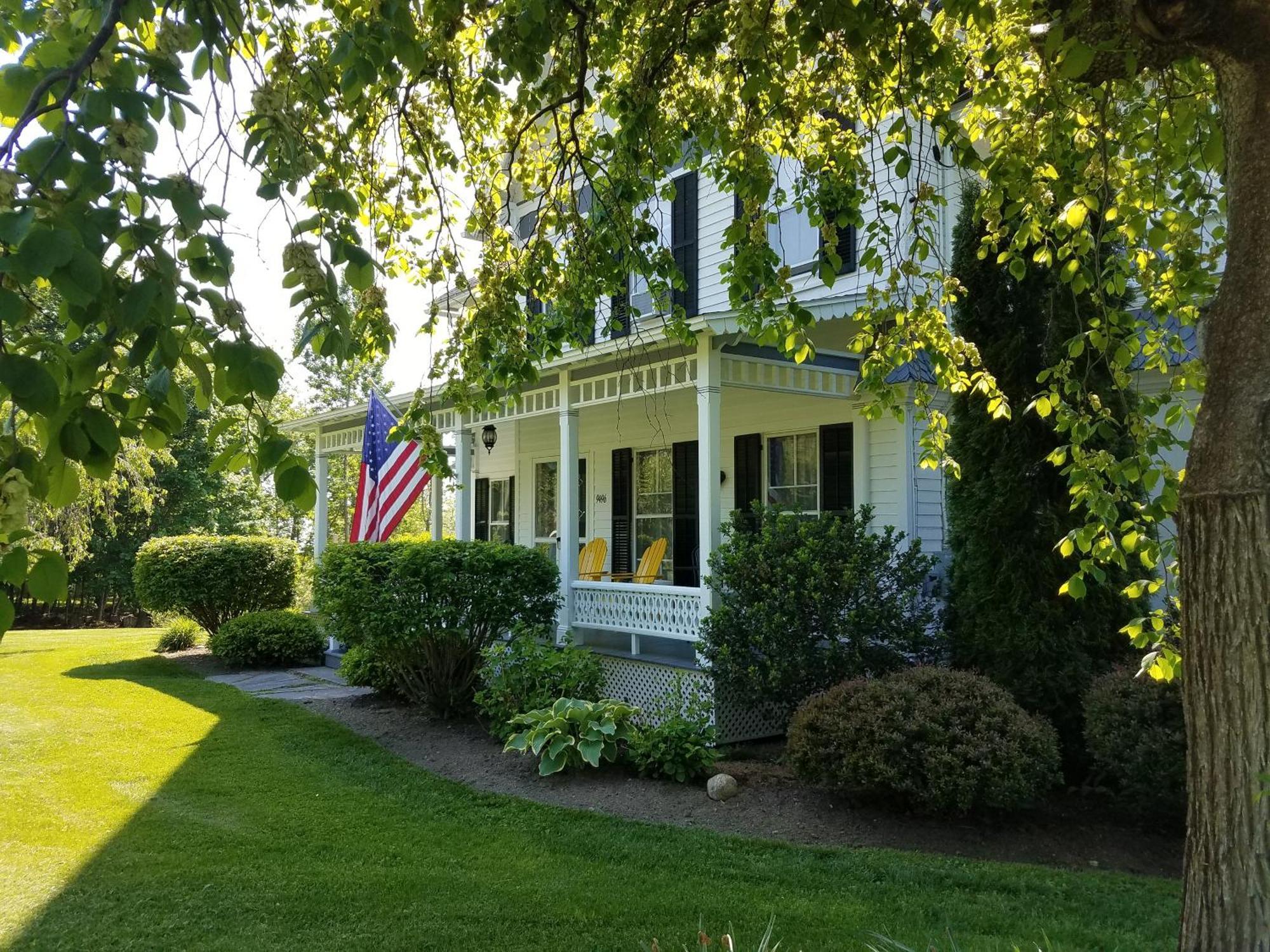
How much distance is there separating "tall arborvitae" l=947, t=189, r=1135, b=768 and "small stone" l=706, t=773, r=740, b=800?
82.3 inches

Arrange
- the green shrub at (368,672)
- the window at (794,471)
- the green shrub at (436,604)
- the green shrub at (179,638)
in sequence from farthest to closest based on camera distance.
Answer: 1. the green shrub at (179,638)
2. the window at (794,471)
3. the green shrub at (368,672)
4. the green shrub at (436,604)

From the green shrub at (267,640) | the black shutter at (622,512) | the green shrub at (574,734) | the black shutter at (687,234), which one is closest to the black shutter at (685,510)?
the black shutter at (622,512)

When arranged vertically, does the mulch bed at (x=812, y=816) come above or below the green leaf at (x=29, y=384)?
below

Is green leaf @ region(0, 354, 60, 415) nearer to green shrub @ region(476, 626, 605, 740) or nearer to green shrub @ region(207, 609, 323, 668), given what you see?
green shrub @ region(476, 626, 605, 740)

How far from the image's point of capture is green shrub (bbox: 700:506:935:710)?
7.21m

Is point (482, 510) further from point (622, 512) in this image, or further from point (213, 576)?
point (213, 576)

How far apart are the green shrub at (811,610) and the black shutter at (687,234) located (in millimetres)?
4886

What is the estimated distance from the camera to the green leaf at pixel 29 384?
1455 mm

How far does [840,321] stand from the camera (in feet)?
30.2

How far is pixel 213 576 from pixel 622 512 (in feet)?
21.9

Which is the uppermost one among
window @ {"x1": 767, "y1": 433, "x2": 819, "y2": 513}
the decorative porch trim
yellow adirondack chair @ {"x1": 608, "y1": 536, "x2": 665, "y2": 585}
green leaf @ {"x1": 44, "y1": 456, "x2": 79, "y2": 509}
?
the decorative porch trim

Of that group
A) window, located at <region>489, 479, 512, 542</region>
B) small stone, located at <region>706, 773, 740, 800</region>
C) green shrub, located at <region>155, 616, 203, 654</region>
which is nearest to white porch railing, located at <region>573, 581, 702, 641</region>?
small stone, located at <region>706, 773, 740, 800</region>

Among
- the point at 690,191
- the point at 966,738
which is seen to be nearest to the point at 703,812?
the point at 966,738

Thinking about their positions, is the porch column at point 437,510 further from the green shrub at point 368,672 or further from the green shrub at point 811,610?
the green shrub at point 811,610
